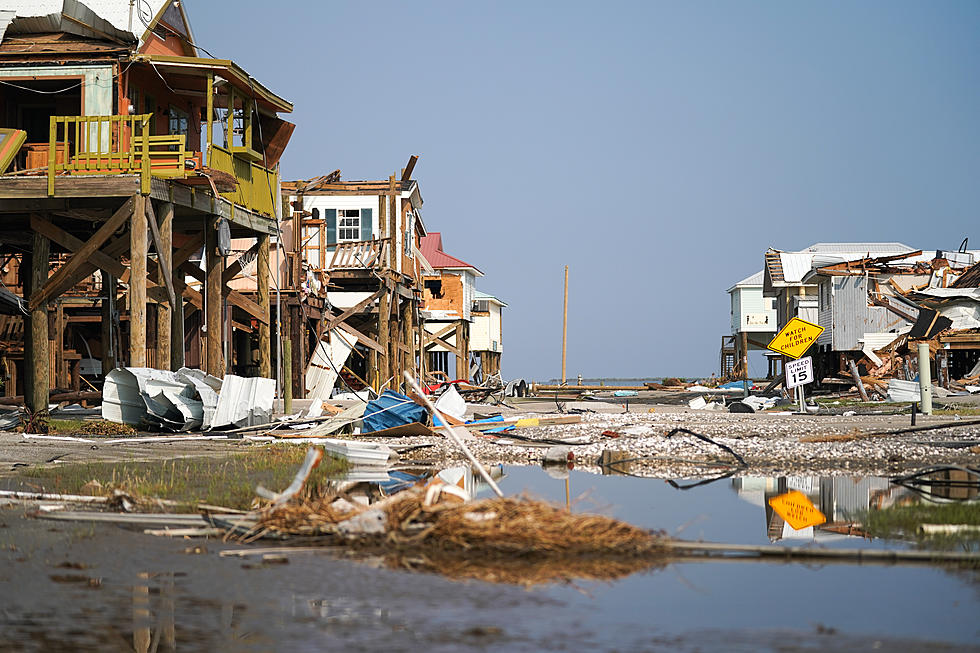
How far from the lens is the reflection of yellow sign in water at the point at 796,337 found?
23.0 metres

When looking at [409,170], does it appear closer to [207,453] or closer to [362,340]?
[362,340]

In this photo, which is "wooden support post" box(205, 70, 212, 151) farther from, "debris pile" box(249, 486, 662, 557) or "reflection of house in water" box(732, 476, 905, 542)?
"debris pile" box(249, 486, 662, 557)

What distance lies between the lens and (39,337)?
60.1 feet

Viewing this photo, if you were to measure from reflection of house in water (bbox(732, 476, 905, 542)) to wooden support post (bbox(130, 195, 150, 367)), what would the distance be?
33.4 feet

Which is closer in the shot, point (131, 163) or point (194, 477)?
point (194, 477)

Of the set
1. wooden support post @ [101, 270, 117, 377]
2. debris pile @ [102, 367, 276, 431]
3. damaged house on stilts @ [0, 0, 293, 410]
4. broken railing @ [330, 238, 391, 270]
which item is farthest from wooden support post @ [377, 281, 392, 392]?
debris pile @ [102, 367, 276, 431]

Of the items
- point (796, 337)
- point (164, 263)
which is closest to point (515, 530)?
point (164, 263)

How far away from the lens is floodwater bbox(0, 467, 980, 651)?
4.63m

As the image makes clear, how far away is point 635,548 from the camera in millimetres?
6602

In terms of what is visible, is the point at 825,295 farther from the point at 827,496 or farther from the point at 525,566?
the point at 525,566

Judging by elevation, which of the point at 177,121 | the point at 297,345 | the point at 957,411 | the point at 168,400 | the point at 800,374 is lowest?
the point at 957,411

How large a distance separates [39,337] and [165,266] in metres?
2.77

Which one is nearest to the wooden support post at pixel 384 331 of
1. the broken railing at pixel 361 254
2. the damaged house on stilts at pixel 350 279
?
the damaged house on stilts at pixel 350 279

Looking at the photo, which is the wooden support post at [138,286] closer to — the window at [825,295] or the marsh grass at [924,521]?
the marsh grass at [924,521]
